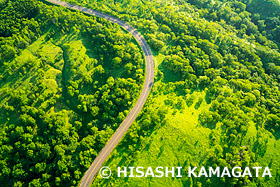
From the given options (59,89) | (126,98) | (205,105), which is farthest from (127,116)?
(205,105)

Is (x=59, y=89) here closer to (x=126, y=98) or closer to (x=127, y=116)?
(x=126, y=98)

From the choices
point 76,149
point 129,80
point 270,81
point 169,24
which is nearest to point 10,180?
point 76,149

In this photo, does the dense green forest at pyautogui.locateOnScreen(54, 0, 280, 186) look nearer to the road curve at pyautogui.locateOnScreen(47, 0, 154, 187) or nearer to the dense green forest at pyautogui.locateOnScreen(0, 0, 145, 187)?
the road curve at pyautogui.locateOnScreen(47, 0, 154, 187)

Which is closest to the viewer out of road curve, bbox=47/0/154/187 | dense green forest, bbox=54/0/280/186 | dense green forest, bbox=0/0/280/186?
road curve, bbox=47/0/154/187

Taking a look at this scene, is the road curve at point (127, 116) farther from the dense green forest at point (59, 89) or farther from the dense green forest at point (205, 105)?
the dense green forest at point (205, 105)

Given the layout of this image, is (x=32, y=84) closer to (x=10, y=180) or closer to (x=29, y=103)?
(x=29, y=103)

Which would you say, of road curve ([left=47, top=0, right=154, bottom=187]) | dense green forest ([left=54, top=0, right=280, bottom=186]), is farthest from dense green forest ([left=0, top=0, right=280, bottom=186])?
road curve ([left=47, top=0, right=154, bottom=187])
